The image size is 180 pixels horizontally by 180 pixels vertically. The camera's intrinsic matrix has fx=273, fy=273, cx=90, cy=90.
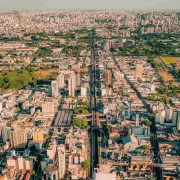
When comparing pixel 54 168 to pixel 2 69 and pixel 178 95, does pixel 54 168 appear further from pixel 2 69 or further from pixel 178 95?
pixel 2 69

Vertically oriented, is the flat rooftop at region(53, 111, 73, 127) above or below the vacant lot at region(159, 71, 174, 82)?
below

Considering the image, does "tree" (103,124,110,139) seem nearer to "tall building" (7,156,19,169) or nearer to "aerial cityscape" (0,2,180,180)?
"aerial cityscape" (0,2,180,180)

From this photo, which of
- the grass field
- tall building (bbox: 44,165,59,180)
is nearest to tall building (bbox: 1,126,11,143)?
tall building (bbox: 44,165,59,180)

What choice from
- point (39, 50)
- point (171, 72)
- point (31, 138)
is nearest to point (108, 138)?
point (31, 138)

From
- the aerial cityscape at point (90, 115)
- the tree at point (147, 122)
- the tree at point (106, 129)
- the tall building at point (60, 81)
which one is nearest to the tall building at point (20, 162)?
the aerial cityscape at point (90, 115)

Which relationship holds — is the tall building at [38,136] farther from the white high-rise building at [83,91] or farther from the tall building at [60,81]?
the tall building at [60,81]

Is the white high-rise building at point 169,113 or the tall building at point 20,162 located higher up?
the white high-rise building at point 169,113

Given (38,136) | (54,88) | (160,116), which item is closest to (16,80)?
(54,88)
